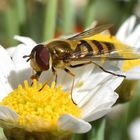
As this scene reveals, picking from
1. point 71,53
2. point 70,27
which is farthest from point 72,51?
point 70,27

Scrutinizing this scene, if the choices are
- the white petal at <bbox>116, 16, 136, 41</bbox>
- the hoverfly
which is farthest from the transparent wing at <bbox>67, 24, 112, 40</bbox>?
the white petal at <bbox>116, 16, 136, 41</bbox>

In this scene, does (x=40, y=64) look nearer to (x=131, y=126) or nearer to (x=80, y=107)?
(x=80, y=107)

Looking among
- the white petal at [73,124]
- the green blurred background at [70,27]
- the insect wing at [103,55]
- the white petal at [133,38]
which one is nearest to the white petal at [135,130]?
the green blurred background at [70,27]

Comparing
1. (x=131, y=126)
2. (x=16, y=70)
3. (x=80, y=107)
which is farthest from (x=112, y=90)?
(x=131, y=126)

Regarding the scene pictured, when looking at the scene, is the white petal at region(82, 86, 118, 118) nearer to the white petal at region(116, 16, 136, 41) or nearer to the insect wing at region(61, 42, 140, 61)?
the insect wing at region(61, 42, 140, 61)

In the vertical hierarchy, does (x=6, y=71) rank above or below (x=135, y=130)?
above

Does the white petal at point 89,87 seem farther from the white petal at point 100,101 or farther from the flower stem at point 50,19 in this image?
the flower stem at point 50,19

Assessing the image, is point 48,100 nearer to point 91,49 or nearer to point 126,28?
point 91,49
